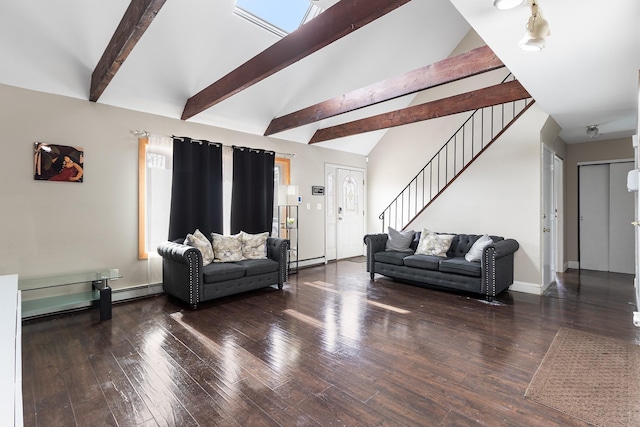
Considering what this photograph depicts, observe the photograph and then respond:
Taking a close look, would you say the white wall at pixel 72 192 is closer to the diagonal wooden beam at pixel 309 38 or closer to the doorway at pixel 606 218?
the diagonal wooden beam at pixel 309 38

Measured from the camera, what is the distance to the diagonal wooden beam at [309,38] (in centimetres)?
222

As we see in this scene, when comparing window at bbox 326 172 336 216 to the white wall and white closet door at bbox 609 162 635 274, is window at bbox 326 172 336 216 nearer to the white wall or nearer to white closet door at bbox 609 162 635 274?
the white wall

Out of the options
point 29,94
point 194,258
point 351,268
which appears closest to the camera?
point 29,94

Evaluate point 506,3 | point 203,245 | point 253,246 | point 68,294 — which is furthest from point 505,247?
point 68,294

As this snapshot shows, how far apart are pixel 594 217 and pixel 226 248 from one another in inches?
257

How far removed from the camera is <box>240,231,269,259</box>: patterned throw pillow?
470 cm

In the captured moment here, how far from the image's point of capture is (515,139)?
14.9ft

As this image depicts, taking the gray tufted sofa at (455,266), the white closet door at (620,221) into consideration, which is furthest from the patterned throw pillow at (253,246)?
the white closet door at (620,221)

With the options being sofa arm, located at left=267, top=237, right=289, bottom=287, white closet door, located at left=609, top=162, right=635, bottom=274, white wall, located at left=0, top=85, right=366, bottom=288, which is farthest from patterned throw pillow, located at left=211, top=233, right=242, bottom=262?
white closet door, located at left=609, top=162, right=635, bottom=274

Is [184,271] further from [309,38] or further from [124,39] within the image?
[309,38]

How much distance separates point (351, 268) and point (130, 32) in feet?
16.2

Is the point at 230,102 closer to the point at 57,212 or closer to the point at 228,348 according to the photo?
the point at 57,212

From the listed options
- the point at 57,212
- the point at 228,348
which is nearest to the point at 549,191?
the point at 228,348

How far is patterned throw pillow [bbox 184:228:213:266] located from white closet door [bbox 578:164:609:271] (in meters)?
6.63
